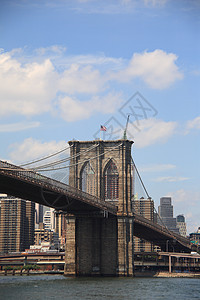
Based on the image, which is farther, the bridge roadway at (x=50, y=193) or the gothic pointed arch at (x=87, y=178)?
the gothic pointed arch at (x=87, y=178)

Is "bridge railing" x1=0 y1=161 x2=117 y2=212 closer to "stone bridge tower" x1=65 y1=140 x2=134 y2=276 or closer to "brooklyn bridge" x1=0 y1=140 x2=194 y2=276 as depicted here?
"brooklyn bridge" x1=0 y1=140 x2=194 y2=276

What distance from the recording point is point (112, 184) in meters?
114

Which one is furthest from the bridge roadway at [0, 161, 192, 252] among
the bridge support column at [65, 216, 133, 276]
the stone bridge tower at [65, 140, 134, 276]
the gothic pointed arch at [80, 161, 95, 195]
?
the gothic pointed arch at [80, 161, 95, 195]

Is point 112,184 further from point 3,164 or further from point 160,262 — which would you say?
point 3,164

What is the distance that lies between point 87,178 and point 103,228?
11.4m

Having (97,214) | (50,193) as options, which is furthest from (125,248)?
(50,193)

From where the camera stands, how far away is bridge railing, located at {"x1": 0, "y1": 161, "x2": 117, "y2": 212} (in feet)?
211

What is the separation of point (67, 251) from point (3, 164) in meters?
30.2

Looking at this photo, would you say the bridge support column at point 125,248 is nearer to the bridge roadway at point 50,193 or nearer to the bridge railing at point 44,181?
the bridge roadway at point 50,193

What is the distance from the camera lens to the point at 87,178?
3875 inches

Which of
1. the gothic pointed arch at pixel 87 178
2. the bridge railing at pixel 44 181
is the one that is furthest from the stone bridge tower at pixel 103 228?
Result: the bridge railing at pixel 44 181

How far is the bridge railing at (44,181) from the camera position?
64.2m

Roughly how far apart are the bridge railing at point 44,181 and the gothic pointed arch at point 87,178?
7.49m

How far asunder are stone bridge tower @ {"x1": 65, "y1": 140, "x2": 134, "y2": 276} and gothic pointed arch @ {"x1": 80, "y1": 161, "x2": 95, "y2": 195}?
3.57ft
